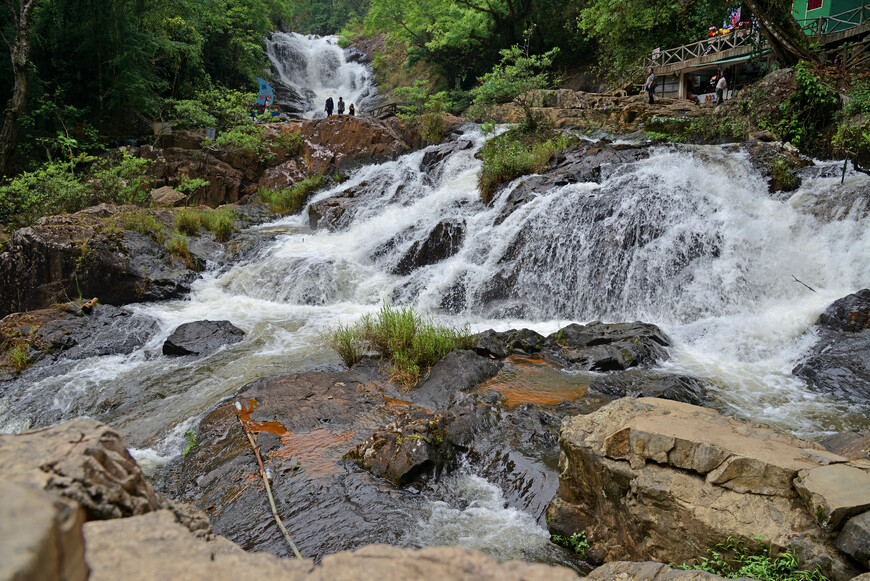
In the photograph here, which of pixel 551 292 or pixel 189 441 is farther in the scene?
pixel 551 292

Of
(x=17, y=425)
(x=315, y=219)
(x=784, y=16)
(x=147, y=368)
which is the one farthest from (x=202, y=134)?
(x=784, y=16)

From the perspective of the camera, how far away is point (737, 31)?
61.0 ft

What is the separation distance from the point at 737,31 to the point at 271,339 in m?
19.9

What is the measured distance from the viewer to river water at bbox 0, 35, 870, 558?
573 centimetres

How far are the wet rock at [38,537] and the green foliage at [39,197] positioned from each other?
1419cm

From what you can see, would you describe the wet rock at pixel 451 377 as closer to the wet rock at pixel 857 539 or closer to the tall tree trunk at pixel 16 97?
the wet rock at pixel 857 539

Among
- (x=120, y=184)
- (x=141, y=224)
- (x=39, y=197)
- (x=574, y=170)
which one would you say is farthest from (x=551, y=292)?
(x=39, y=197)

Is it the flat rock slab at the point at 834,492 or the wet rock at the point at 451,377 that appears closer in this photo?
the flat rock slab at the point at 834,492

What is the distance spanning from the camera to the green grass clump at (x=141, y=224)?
11.4 metres

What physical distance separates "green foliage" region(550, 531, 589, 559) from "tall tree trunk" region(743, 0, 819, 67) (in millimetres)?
14912

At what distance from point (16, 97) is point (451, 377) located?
1774 centimetres

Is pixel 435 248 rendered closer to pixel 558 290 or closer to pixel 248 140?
pixel 558 290

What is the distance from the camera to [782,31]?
1350 cm

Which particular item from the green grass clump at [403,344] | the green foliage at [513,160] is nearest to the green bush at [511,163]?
the green foliage at [513,160]
